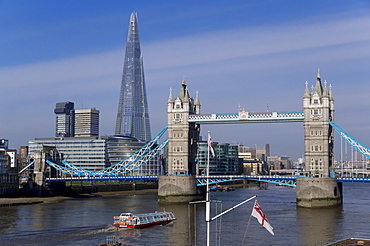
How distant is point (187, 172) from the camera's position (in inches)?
4488

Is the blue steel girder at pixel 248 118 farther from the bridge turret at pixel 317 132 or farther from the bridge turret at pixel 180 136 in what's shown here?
the bridge turret at pixel 317 132

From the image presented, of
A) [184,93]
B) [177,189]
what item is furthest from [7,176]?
[184,93]

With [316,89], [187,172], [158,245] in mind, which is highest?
[316,89]

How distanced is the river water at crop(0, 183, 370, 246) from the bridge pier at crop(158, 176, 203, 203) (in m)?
7.44

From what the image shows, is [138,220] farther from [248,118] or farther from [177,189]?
[248,118]

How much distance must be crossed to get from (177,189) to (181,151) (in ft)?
28.6

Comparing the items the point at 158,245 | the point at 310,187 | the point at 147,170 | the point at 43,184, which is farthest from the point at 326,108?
the point at 147,170

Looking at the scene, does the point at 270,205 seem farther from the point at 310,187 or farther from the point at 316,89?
the point at 316,89

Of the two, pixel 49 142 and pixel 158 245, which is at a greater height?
pixel 49 142

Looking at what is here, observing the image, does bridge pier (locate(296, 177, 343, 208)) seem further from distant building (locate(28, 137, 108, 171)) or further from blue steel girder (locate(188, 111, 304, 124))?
distant building (locate(28, 137, 108, 171))

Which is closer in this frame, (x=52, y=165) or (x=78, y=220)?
(x=78, y=220)

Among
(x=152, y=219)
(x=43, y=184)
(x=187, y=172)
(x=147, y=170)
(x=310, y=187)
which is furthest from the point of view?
(x=147, y=170)

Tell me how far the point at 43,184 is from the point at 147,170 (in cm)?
6336

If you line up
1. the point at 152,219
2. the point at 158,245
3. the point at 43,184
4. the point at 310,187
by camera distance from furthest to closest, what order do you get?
the point at 43,184 < the point at 310,187 < the point at 152,219 < the point at 158,245
